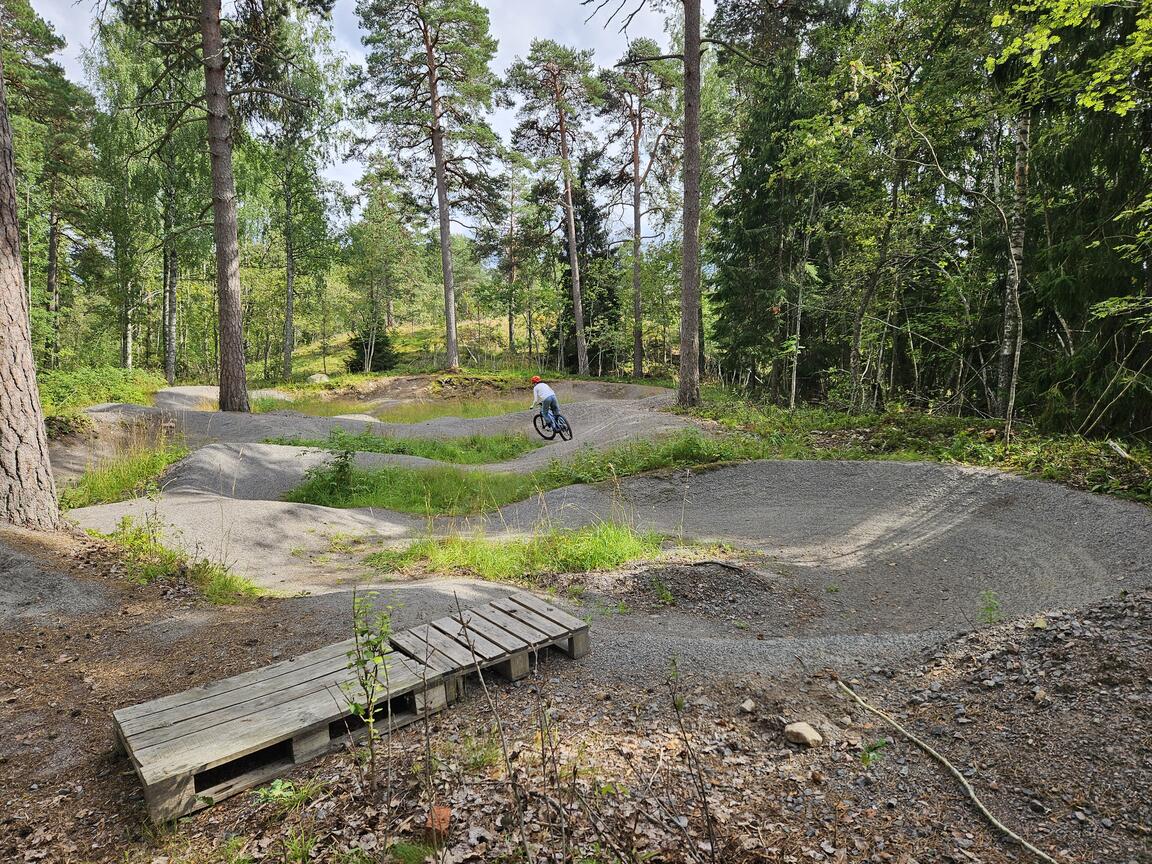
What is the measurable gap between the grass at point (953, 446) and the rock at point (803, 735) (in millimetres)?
5239

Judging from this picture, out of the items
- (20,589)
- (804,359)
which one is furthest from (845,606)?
(804,359)

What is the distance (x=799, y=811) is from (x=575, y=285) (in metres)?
26.1

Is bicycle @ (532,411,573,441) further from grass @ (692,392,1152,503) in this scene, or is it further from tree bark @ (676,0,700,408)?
grass @ (692,392,1152,503)

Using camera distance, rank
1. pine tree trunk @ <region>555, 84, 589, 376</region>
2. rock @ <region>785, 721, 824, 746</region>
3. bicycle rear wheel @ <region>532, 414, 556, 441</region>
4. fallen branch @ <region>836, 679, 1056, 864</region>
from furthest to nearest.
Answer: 1. pine tree trunk @ <region>555, 84, 589, 376</region>
2. bicycle rear wheel @ <region>532, 414, 556, 441</region>
3. rock @ <region>785, 721, 824, 746</region>
4. fallen branch @ <region>836, 679, 1056, 864</region>

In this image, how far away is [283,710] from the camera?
2725 mm

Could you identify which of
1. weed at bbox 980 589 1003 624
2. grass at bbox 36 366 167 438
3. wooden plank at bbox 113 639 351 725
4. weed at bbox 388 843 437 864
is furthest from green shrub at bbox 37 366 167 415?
weed at bbox 980 589 1003 624

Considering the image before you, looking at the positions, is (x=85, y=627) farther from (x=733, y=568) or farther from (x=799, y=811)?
(x=733, y=568)

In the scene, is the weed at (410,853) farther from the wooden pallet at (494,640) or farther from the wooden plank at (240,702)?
the wooden pallet at (494,640)

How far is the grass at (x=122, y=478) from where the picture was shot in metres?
7.34

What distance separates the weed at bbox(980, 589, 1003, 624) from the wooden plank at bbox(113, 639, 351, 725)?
4.77 meters

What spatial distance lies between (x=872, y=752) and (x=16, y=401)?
7.40m

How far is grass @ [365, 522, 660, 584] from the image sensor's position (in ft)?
18.4

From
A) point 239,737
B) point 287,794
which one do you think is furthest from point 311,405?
point 287,794

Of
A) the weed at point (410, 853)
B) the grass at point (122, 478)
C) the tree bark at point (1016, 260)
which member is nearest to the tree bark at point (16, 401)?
the grass at point (122, 478)
